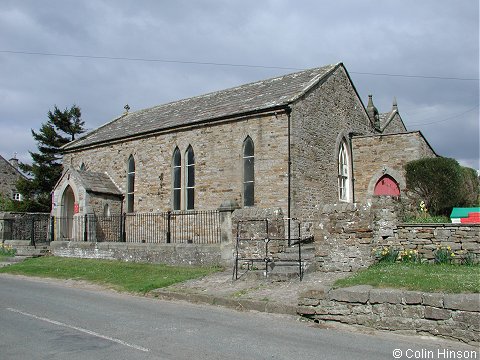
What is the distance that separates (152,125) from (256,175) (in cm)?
910

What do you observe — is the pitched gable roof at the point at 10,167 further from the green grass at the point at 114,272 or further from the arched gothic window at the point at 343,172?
the arched gothic window at the point at 343,172

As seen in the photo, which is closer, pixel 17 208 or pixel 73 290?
pixel 73 290

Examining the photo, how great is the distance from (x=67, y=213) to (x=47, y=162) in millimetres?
18644

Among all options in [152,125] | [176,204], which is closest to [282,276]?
[176,204]

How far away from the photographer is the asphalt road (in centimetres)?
668

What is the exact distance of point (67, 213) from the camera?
26453 millimetres

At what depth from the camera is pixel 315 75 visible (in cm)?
2234

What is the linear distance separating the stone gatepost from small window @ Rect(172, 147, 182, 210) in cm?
767

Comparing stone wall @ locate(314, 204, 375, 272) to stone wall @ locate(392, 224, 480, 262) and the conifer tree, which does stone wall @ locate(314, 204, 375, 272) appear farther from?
the conifer tree

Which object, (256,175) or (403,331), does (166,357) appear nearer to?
(403,331)

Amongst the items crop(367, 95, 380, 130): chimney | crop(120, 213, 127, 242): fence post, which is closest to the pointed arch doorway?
crop(120, 213, 127, 242): fence post

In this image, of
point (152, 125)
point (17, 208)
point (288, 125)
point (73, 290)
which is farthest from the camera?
point (17, 208)

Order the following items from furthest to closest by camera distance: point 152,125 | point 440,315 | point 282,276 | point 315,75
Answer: point 152,125 < point 315,75 < point 282,276 < point 440,315

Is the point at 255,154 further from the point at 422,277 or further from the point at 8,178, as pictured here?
the point at 8,178
